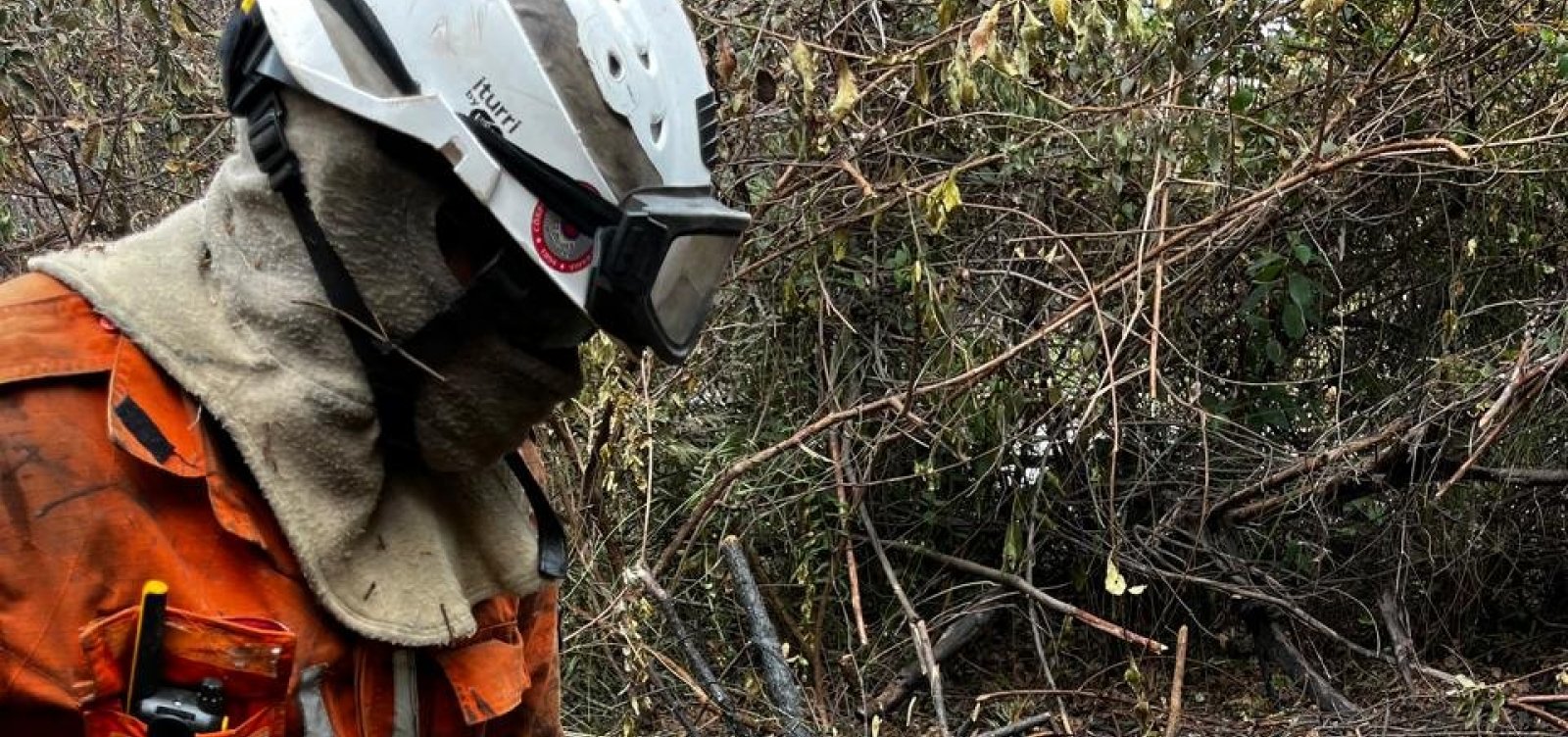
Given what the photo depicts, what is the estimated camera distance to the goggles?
147 centimetres

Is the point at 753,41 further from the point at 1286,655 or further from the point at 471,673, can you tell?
the point at 471,673

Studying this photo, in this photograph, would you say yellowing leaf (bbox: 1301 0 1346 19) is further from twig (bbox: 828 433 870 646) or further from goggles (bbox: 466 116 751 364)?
goggles (bbox: 466 116 751 364)

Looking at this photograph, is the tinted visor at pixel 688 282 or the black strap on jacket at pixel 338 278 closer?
the black strap on jacket at pixel 338 278

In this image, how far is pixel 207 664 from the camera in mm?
1298

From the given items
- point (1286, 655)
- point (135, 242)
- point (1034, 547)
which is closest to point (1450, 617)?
point (1286, 655)

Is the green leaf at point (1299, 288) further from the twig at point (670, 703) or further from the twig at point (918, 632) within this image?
the twig at point (670, 703)

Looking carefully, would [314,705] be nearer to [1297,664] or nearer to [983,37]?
[983,37]

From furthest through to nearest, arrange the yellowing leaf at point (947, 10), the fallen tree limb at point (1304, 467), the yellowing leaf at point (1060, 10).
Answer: the fallen tree limb at point (1304, 467) < the yellowing leaf at point (947, 10) < the yellowing leaf at point (1060, 10)

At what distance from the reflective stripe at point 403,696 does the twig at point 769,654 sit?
1.96 m

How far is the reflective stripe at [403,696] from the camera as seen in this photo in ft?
4.83

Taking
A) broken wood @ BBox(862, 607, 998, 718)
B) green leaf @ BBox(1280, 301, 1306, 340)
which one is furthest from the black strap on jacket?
green leaf @ BBox(1280, 301, 1306, 340)

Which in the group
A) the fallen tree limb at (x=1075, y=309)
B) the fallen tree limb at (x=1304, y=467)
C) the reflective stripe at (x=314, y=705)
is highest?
the reflective stripe at (x=314, y=705)

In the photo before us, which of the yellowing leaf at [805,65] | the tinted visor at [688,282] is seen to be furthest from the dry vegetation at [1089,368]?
the tinted visor at [688,282]

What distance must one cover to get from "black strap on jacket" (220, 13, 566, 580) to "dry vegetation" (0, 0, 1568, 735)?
7.26 ft
